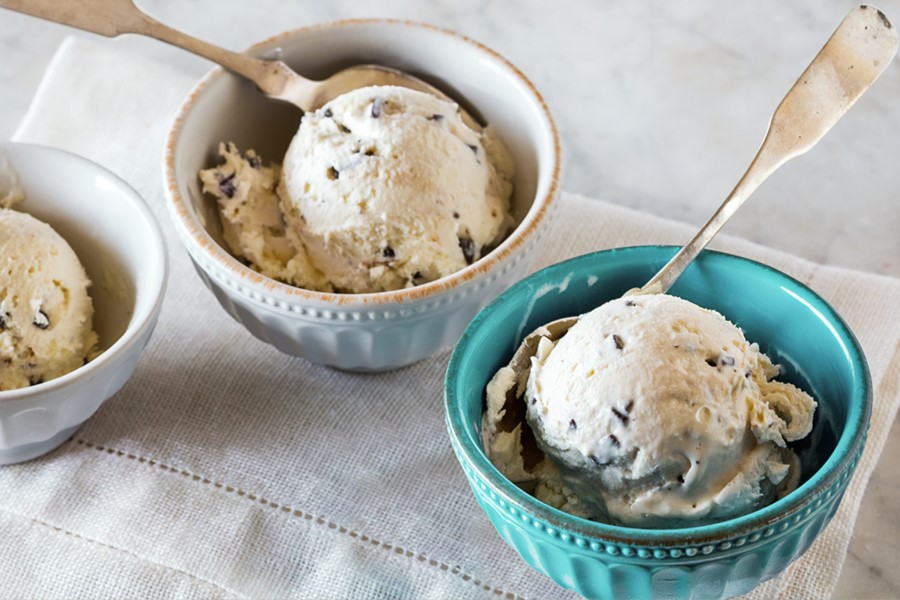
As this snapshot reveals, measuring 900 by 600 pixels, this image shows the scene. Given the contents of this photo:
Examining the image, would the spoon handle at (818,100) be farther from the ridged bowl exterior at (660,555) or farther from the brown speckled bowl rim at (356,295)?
the ridged bowl exterior at (660,555)

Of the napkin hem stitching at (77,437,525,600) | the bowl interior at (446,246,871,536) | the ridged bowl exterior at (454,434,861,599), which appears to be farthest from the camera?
the napkin hem stitching at (77,437,525,600)

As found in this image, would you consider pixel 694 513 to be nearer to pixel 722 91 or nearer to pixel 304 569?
pixel 304 569

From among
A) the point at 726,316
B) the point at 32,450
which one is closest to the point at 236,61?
the point at 32,450

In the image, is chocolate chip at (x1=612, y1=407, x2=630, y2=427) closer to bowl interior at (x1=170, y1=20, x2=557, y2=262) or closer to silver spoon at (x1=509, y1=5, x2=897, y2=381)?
silver spoon at (x1=509, y1=5, x2=897, y2=381)

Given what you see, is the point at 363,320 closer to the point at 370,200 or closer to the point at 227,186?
the point at 370,200

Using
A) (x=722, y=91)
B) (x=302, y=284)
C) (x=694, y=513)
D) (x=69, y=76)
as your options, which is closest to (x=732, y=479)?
(x=694, y=513)

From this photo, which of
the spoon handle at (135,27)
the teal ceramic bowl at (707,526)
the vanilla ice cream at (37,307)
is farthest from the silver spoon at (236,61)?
the teal ceramic bowl at (707,526)

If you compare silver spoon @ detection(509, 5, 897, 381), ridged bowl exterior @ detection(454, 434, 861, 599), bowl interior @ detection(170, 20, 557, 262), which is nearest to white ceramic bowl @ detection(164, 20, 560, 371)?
bowl interior @ detection(170, 20, 557, 262)

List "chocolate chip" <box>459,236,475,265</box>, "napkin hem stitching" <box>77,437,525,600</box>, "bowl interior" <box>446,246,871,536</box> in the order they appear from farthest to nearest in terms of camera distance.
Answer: "chocolate chip" <box>459,236,475,265</box>, "napkin hem stitching" <box>77,437,525,600</box>, "bowl interior" <box>446,246,871,536</box>
